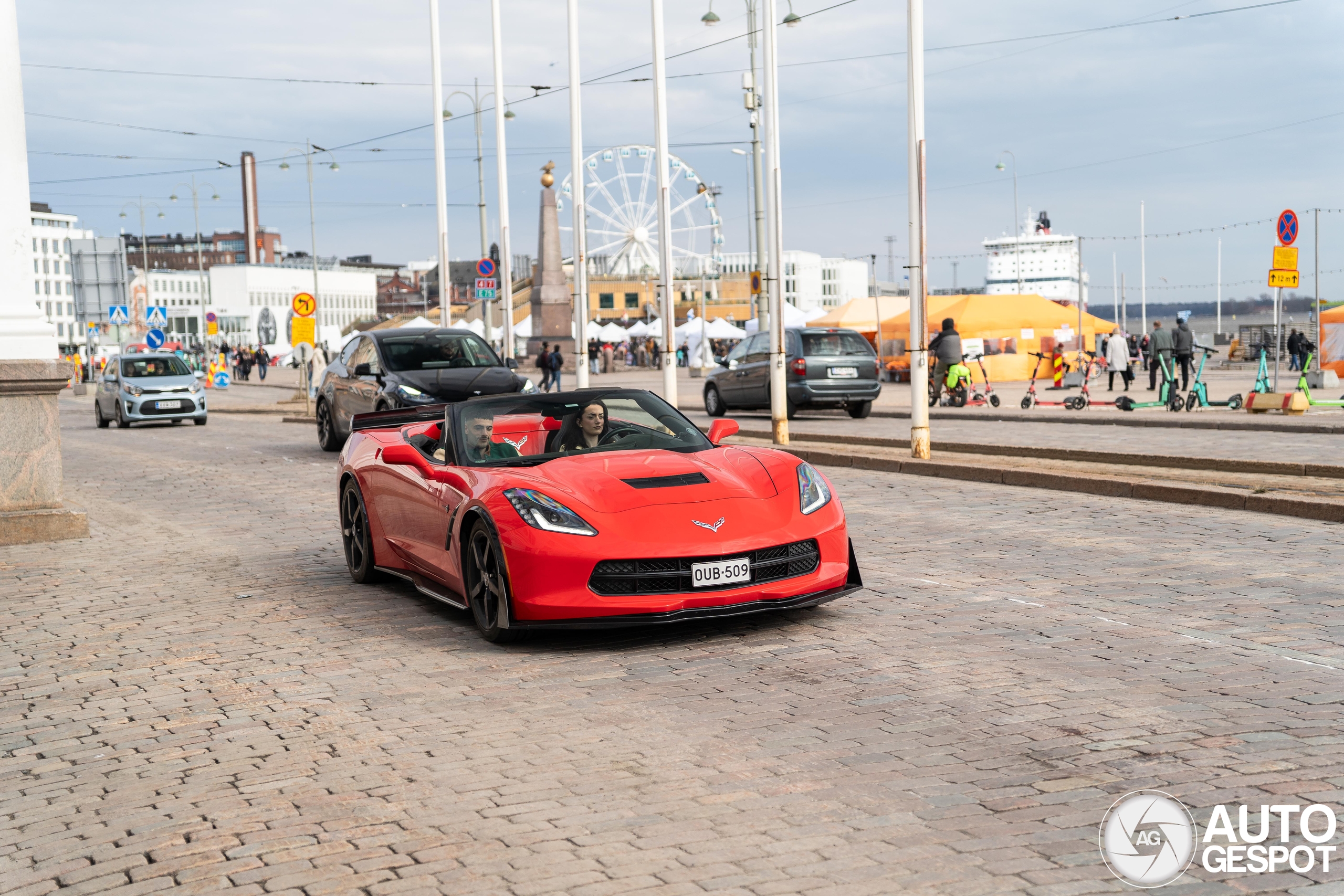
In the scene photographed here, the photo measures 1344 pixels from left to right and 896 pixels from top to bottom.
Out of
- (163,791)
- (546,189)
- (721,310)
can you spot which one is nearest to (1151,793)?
(163,791)

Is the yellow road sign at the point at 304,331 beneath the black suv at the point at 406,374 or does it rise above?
above

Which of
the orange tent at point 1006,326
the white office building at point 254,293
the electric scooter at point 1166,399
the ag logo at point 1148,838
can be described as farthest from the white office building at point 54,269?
the ag logo at point 1148,838

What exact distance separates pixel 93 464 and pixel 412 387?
5373 mm

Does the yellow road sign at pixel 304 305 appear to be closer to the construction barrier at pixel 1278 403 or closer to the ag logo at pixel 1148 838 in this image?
the construction barrier at pixel 1278 403

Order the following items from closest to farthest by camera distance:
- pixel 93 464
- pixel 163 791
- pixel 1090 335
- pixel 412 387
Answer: pixel 163 791
pixel 412 387
pixel 93 464
pixel 1090 335

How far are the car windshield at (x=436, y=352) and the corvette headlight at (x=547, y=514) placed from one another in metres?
13.1

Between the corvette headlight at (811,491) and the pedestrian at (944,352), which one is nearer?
the corvette headlight at (811,491)

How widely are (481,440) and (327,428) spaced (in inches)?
563

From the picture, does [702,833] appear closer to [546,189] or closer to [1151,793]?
[1151,793]

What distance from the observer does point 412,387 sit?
19062 mm

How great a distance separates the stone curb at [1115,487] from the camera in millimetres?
10953

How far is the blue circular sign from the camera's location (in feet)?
77.7

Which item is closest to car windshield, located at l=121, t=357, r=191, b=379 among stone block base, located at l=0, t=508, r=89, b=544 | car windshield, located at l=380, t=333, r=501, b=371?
car windshield, located at l=380, t=333, r=501, b=371

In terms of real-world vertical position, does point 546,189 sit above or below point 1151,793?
above
